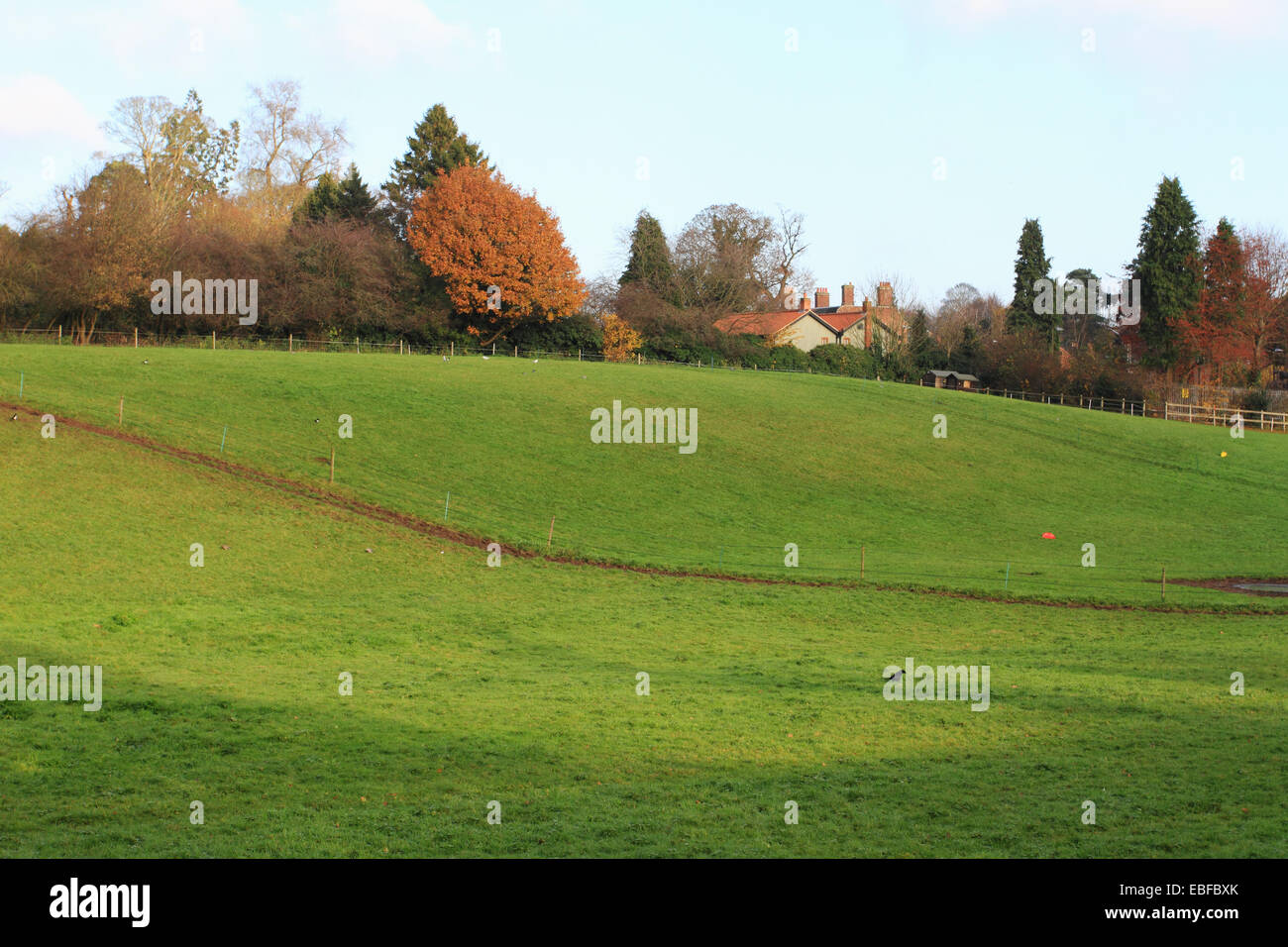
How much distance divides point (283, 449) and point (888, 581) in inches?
964

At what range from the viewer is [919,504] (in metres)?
42.6

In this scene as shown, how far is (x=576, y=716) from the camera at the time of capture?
15312 mm

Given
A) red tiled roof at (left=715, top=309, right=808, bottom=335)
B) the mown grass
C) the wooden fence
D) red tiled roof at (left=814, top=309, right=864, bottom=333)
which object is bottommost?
the mown grass

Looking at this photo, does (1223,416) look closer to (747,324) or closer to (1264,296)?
(1264,296)

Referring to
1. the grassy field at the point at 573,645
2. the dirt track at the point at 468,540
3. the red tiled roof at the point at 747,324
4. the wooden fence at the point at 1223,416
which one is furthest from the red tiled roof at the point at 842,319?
the dirt track at the point at 468,540

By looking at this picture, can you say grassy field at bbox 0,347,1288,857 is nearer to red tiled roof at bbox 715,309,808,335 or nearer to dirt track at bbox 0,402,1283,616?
dirt track at bbox 0,402,1283,616

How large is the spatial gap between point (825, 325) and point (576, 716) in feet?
330

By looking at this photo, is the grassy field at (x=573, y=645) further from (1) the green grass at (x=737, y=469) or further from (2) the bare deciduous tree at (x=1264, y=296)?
(2) the bare deciduous tree at (x=1264, y=296)

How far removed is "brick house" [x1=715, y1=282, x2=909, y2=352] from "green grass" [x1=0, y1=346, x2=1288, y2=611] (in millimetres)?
26292

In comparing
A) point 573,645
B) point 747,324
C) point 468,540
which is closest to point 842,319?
point 747,324

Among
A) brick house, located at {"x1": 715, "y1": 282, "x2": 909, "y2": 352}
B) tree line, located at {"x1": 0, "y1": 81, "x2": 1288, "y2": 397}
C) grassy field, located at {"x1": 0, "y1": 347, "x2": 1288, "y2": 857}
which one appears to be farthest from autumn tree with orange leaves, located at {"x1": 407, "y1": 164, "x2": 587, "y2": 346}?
grassy field, located at {"x1": 0, "y1": 347, "x2": 1288, "y2": 857}

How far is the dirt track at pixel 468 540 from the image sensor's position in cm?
2811

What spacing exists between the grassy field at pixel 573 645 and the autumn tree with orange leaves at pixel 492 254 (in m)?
20.0

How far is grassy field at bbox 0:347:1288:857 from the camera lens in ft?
34.8
